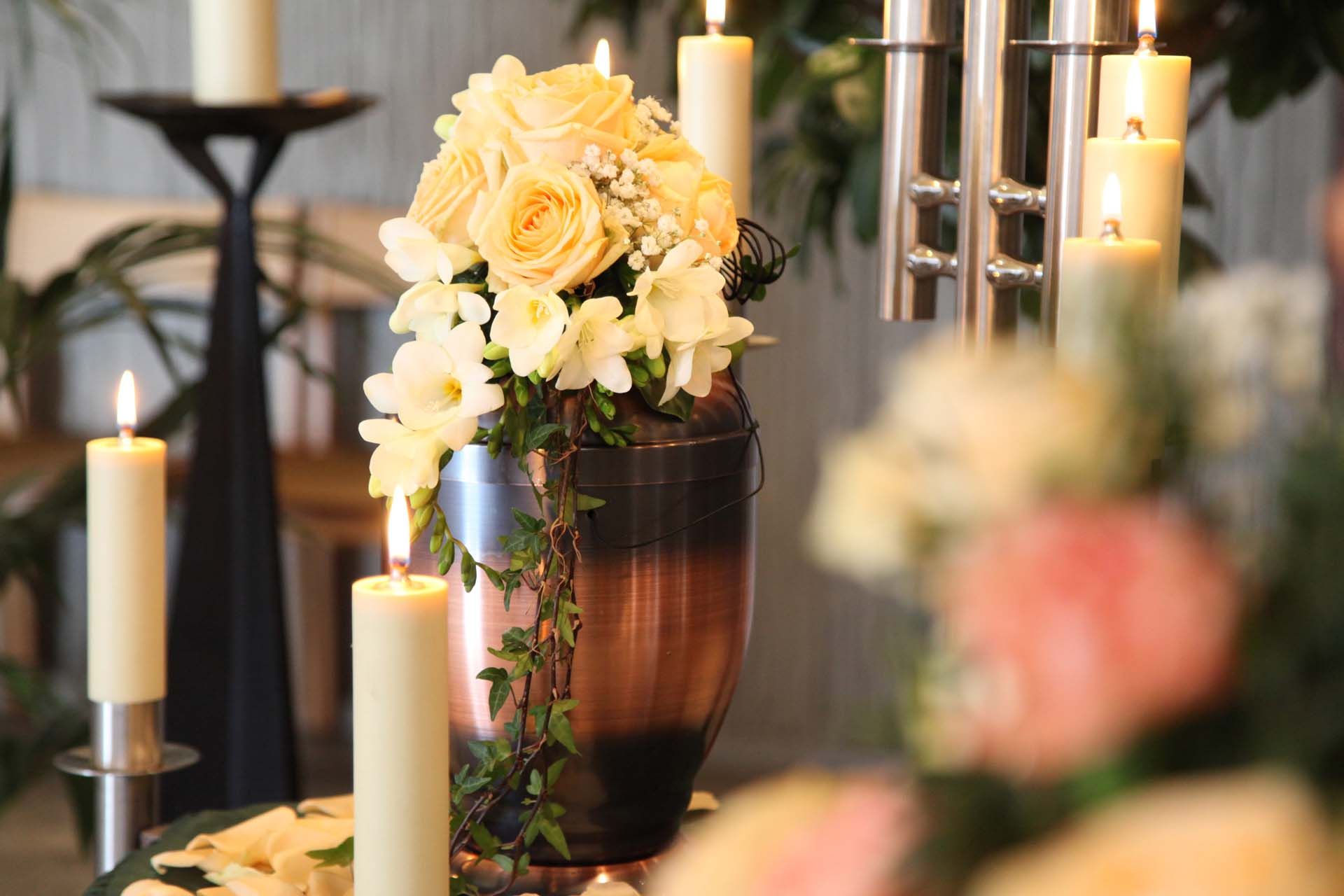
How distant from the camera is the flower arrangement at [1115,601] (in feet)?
0.63

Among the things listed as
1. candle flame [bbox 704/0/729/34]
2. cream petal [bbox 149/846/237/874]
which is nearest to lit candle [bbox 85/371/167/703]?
cream petal [bbox 149/846/237/874]

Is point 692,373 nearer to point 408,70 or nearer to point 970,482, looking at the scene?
point 970,482

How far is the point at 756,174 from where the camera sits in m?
2.07

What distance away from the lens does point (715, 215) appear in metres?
0.69

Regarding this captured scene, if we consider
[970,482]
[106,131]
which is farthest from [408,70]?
[970,482]

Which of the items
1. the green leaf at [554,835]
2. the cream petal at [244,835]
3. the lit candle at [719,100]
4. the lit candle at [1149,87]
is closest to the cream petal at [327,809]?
the cream petal at [244,835]

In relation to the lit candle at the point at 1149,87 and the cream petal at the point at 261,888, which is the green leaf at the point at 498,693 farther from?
the lit candle at the point at 1149,87

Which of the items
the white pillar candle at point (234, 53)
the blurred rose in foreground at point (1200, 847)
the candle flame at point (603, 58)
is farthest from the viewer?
the white pillar candle at point (234, 53)

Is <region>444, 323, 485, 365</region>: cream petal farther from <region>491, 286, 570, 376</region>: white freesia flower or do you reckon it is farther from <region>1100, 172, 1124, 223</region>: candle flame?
<region>1100, 172, 1124, 223</region>: candle flame

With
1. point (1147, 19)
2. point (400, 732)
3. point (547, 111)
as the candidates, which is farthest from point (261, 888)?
point (1147, 19)

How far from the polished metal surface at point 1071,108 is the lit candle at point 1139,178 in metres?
0.03

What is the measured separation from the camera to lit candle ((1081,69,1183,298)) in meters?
0.67

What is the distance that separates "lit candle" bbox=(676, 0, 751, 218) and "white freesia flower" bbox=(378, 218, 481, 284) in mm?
218

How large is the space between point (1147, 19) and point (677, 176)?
0.25m
